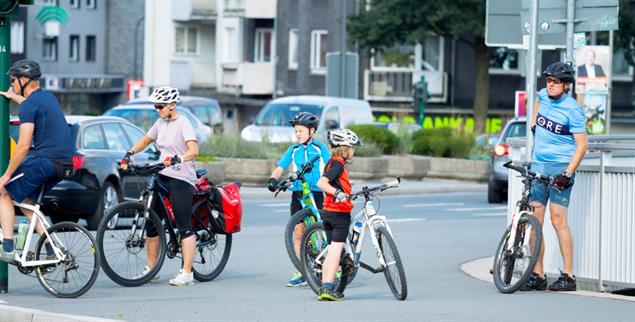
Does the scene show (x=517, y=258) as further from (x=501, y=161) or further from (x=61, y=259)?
(x=501, y=161)

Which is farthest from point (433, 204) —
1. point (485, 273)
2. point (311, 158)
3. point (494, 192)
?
point (311, 158)

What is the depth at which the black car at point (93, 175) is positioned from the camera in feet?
62.1

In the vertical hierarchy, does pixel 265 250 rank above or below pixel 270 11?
below

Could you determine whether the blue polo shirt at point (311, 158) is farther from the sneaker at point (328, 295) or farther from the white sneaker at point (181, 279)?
the sneaker at point (328, 295)

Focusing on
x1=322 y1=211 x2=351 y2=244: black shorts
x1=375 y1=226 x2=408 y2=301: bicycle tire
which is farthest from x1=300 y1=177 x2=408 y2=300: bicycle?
x1=322 y1=211 x2=351 y2=244: black shorts

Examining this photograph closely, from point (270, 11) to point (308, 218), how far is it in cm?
5385

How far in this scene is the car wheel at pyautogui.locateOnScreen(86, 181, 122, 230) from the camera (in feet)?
63.3

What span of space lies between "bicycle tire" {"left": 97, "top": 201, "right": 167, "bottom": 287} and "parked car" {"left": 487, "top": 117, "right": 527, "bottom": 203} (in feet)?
50.0

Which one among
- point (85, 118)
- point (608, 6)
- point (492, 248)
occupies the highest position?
point (608, 6)

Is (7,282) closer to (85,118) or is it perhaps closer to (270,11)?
(85,118)

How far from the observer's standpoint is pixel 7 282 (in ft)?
40.6

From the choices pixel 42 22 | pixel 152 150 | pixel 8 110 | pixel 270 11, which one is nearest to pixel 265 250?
pixel 152 150

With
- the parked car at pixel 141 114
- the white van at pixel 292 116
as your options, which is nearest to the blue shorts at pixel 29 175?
the parked car at pixel 141 114

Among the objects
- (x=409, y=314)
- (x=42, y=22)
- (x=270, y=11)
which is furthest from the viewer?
(x=42, y=22)
